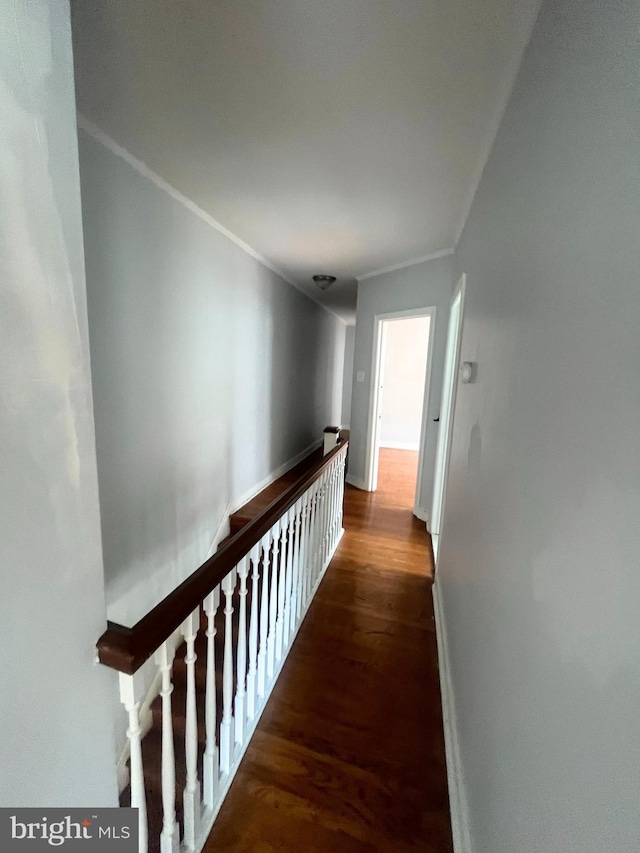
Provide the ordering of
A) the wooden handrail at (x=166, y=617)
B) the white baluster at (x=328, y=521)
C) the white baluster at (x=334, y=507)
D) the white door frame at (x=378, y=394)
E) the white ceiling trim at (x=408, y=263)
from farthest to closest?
1. the white door frame at (x=378, y=394)
2. the white ceiling trim at (x=408, y=263)
3. the white baluster at (x=334, y=507)
4. the white baluster at (x=328, y=521)
5. the wooden handrail at (x=166, y=617)

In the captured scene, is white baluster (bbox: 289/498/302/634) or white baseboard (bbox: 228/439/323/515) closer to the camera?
white baluster (bbox: 289/498/302/634)

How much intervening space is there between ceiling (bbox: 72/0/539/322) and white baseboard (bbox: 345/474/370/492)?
2.88 meters

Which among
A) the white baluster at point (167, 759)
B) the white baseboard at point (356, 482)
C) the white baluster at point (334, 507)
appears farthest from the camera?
the white baseboard at point (356, 482)

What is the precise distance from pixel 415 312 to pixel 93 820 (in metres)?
3.65

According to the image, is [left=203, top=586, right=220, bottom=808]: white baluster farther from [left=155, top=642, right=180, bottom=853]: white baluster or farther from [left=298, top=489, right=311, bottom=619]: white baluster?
[left=298, top=489, right=311, bottom=619]: white baluster

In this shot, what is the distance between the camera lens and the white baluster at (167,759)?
2.92ft

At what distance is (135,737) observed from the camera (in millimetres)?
831

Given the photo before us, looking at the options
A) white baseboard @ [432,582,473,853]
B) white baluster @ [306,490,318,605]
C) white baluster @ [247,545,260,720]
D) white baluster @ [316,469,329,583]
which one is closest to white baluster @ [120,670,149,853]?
white baluster @ [247,545,260,720]

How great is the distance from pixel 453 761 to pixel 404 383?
551cm

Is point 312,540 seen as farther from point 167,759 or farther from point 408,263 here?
point 408,263

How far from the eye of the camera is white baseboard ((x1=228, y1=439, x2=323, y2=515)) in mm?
3338

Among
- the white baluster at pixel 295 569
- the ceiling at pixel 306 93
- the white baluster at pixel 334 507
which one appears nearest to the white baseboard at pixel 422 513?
the white baluster at pixel 334 507

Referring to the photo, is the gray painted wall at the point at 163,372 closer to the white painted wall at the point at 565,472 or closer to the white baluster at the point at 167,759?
the white baluster at the point at 167,759

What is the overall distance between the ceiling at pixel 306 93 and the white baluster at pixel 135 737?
1870 millimetres
